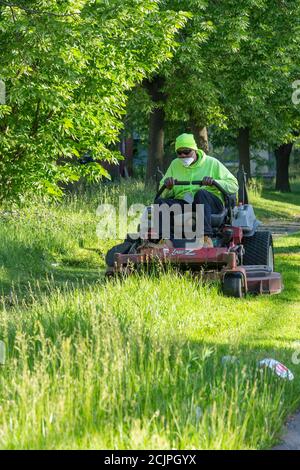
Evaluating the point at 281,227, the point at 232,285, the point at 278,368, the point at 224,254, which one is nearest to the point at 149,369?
the point at 278,368

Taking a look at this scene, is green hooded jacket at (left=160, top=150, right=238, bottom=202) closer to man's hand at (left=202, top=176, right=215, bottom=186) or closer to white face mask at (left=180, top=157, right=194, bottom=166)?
white face mask at (left=180, top=157, right=194, bottom=166)

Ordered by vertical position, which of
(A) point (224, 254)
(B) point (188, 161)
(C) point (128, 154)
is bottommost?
(A) point (224, 254)

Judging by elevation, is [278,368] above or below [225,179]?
below

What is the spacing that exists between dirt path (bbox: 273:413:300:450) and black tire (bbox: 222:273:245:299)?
14.8 ft

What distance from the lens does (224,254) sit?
439 inches

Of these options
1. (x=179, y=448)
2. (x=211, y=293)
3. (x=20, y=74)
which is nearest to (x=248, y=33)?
(x=20, y=74)

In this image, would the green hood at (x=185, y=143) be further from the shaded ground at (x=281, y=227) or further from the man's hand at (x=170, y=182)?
the shaded ground at (x=281, y=227)

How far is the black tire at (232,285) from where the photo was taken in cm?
1095

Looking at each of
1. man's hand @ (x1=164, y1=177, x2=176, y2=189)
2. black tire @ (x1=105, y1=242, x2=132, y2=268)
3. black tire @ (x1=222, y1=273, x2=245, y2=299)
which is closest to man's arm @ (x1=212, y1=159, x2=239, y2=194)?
man's hand @ (x1=164, y1=177, x2=176, y2=189)

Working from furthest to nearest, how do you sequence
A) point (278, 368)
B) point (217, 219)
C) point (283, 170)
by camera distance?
point (283, 170) → point (217, 219) → point (278, 368)

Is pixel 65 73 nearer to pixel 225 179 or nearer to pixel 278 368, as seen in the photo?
pixel 225 179

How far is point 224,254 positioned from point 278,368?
161 inches

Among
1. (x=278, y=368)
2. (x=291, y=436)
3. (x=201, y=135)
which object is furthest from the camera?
(x=201, y=135)
